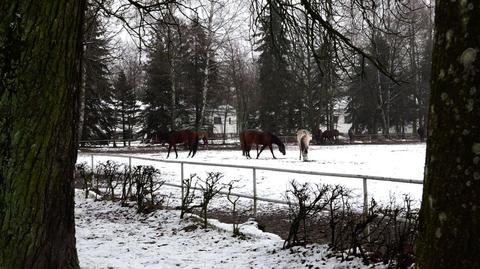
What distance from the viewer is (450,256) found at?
6.18 ft

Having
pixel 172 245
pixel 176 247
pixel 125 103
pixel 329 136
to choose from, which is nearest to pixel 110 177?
pixel 172 245

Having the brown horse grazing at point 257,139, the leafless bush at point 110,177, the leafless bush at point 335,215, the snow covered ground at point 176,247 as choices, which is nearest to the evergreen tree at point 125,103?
the brown horse grazing at point 257,139

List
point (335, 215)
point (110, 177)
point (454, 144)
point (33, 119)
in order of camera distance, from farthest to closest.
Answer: point (110, 177) < point (335, 215) < point (33, 119) < point (454, 144)

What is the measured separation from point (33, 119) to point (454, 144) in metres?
2.64

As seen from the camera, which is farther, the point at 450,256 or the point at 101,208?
the point at 101,208

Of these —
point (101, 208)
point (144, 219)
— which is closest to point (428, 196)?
point (144, 219)

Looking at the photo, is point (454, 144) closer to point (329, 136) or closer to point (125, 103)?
point (329, 136)

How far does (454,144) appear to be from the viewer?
1875 millimetres

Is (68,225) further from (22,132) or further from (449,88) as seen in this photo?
(449,88)

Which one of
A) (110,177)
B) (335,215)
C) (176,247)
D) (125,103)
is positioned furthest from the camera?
(125,103)

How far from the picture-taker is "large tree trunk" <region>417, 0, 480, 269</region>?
1.82 m

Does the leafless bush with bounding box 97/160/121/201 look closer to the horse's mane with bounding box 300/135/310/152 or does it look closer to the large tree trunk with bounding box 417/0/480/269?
the large tree trunk with bounding box 417/0/480/269

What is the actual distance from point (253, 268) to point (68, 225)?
7.79 ft

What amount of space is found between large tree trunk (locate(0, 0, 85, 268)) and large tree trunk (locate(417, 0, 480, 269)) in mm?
2504
